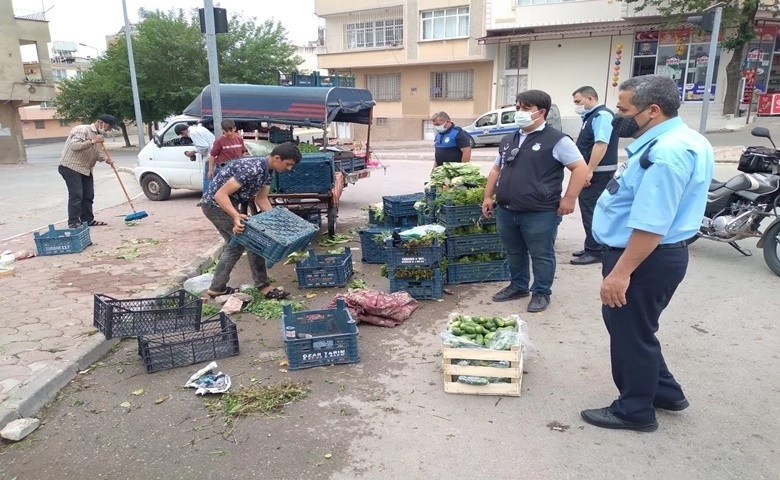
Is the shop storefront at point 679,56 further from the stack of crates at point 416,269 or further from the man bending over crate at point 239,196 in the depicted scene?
the man bending over crate at point 239,196

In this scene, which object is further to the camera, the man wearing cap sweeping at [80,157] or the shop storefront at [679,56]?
the shop storefront at [679,56]

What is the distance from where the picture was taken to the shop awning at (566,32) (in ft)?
80.5

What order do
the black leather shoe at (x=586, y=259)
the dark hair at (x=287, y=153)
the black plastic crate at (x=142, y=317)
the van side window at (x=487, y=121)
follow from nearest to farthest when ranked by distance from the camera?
the black plastic crate at (x=142, y=317)
the dark hair at (x=287, y=153)
the black leather shoe at (x=586, y=259)
the van side window at (x=487, y=121)

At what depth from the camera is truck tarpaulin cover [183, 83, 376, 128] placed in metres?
9.78

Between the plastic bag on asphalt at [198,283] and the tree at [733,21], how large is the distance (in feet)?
71.6

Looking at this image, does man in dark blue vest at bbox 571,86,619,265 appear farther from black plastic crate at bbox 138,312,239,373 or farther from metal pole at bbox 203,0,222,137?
metal pole at bbox 203,0,222,137

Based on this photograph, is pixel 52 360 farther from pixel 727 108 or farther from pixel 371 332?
pixel 727 108

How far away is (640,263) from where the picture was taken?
300cm

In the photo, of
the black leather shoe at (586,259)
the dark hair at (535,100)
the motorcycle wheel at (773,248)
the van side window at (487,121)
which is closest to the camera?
the dark hair at (535,100)

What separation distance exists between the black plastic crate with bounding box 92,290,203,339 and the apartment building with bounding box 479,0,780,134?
947 inches

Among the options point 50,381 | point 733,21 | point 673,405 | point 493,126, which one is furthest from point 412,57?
point 673,405

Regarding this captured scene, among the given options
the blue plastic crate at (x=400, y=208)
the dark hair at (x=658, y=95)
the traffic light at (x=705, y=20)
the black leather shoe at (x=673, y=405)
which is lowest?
the black leather shoe at (x=673, y=405)

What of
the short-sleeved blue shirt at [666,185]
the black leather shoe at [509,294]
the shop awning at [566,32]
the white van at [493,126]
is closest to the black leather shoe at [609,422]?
the short-sleeved blue shirt at [666,185]

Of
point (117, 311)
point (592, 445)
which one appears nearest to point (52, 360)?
point (117, 311)
